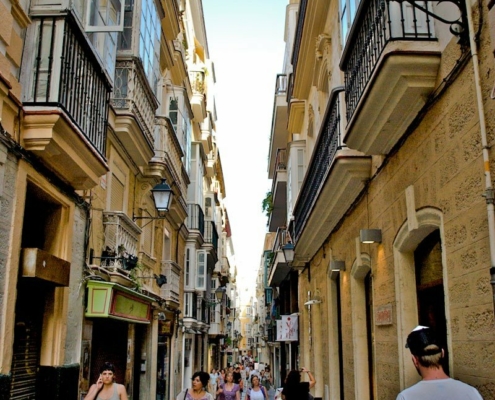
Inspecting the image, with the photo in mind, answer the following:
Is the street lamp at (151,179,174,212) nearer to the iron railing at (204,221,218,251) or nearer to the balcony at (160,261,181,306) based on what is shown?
the balcony at (160,261,181,306)

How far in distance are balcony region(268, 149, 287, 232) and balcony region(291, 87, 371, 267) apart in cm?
692

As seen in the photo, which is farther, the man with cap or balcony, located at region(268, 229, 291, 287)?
balcony, located at region(268, 229, 291, 287)

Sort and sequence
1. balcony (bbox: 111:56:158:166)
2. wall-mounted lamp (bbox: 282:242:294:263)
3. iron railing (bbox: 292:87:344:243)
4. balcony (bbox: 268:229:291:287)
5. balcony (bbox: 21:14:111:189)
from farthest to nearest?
balcony (bbox: 268:229:291:287) < wall-mounted lamp (bbox: 282:242:294:263) < balcony (bbox: 111:56:158:166) < iron railing (bbox: 292:87:344:243) < balcony (bbox: 21:14:111:189)

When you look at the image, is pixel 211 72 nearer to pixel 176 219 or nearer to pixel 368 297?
pixel 176 219

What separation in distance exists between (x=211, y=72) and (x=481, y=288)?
29.3 meters

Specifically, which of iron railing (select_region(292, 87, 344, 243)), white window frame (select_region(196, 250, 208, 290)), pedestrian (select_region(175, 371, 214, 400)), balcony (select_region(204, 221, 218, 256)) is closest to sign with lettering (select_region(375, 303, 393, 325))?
iron railing (select_region(292, 87, 344, 243))

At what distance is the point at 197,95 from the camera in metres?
23.5

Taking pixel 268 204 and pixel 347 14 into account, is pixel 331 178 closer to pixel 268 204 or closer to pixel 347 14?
pixel 347 14

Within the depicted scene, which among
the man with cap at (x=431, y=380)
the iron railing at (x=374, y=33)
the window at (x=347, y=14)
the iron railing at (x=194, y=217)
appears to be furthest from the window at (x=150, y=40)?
the iron railing at (x=194, y=217)

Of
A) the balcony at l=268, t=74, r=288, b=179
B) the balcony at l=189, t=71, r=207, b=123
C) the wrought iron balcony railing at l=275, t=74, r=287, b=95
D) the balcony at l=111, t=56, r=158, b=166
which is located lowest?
the balcony at l=111, t=56, r=158, b=166

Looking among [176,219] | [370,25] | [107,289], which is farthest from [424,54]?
[176,219]

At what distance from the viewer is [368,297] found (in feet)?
30.5

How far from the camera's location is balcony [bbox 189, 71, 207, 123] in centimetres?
2343

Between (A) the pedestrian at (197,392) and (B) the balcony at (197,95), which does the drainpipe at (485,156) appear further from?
(B) the balcony at (197,95)
